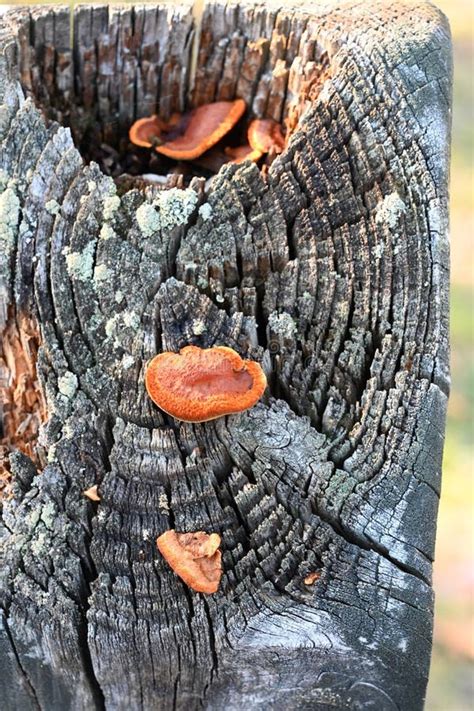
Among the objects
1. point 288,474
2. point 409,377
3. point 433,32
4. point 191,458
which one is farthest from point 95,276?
point 433,32

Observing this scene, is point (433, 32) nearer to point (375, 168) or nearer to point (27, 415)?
point (375, 168)

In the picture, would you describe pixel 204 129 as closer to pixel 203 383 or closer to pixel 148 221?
pixel 148 221

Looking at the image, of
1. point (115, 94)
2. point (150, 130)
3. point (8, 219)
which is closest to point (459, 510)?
point (150, 130)

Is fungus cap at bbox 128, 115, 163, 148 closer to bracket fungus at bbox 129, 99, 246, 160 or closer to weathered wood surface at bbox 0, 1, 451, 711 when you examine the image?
bracket fungus at bbox 129, 99, 246, 160

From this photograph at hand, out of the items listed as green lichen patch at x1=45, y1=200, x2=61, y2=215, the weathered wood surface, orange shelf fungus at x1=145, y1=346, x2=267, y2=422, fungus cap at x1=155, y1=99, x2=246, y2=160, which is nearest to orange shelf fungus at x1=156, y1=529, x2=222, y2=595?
the weathered wood surface

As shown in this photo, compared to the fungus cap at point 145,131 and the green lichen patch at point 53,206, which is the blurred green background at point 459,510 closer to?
the fungus cap at point 145,131

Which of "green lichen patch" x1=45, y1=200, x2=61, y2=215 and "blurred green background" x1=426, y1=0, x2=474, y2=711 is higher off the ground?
"green lichen patch" x1=45, y1=200, x2=61, y2=215
